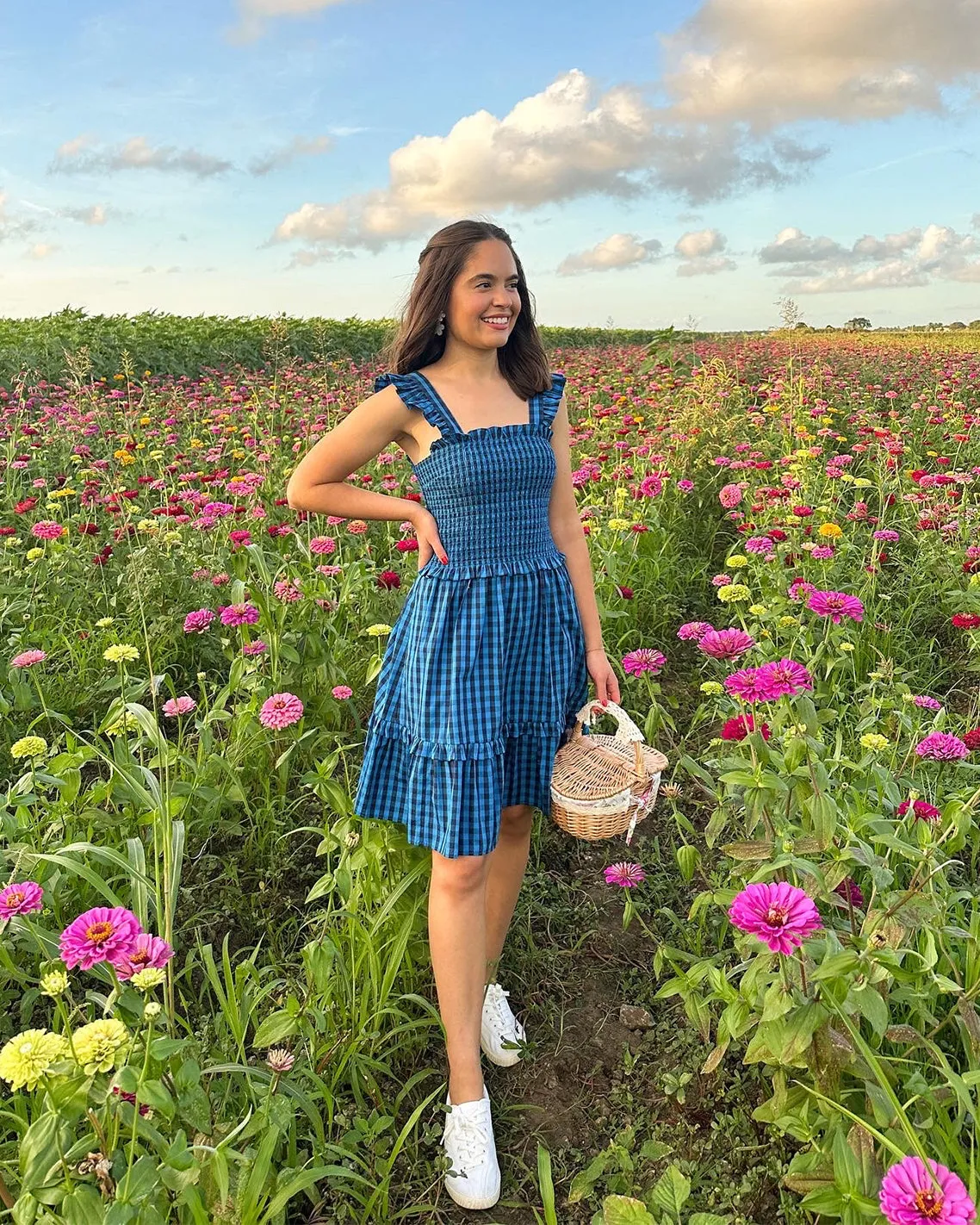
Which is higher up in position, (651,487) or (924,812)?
(651,487)

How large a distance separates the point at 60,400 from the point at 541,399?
698cm

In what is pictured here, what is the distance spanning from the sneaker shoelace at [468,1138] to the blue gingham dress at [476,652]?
21.1 inches

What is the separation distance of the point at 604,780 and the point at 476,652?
0.41m

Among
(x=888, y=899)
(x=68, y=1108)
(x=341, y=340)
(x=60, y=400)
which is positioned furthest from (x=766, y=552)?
(x=341, y=340)

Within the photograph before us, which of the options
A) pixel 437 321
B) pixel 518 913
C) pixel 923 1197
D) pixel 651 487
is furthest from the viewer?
pixel 651 487

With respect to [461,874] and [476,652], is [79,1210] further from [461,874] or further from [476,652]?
[476,652]

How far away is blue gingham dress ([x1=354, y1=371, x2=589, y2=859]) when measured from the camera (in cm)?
177

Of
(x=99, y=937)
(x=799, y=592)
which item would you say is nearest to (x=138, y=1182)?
(x=99, y=937)

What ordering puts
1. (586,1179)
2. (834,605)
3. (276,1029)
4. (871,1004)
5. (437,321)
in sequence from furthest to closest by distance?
(834,605) < (437,321) < (586,1179) < (276,1029) < (871,1004)

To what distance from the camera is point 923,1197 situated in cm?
107

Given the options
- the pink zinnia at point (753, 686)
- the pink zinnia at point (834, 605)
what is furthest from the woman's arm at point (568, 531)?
the pink zinnia at point (834, 605)

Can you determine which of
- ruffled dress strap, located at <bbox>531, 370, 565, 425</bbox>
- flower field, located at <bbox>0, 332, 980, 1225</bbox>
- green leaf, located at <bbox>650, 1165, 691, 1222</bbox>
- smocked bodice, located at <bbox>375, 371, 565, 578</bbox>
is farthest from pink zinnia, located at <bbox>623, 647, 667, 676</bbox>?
green leaf, located at <bbox>650, 1165, 691, 1222</bbox>

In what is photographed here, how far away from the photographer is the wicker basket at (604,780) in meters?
1.82

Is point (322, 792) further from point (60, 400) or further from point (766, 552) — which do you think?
point (60, 400)
